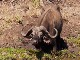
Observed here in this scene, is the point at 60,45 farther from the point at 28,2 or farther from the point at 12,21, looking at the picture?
the point at 28,2

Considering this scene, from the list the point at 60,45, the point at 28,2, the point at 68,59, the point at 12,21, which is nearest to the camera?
the point at 68,59

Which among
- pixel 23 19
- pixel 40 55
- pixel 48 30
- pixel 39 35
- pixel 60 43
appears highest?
pixel 39 35

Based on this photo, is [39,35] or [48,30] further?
[48,30]

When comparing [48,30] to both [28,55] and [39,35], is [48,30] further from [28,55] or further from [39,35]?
[28,55]

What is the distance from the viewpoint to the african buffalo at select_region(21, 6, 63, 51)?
14.7 meters

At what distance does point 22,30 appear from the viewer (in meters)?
17.0

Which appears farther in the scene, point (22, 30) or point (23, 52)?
point (22, 30)

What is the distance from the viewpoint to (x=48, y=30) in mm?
15602

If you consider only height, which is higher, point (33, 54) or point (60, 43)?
point (33, 54)

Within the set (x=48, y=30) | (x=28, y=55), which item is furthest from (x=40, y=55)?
(x=48, y=30)

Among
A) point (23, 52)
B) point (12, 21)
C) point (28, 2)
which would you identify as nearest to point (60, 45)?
point (23, 52)

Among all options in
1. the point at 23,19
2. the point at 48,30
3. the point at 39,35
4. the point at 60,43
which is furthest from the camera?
the point at 23,19

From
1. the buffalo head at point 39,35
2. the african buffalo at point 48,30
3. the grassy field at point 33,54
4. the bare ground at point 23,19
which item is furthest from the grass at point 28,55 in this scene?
the buffalo head at point 39,35

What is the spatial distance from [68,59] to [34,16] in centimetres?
397
